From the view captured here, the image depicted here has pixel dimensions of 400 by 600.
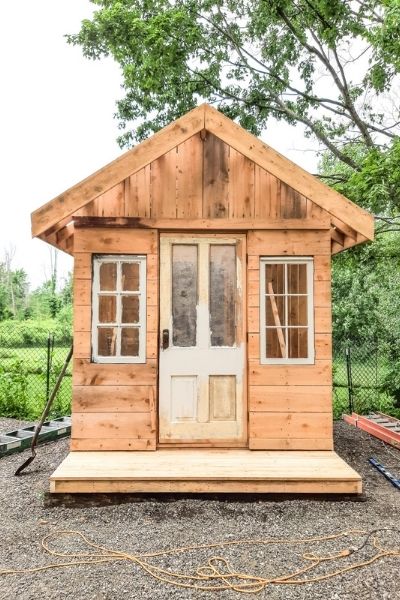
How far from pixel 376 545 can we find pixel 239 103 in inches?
421

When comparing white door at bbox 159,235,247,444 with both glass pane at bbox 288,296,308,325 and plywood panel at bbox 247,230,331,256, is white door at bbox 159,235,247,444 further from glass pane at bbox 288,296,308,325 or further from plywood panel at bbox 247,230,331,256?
glass pane at bbox 288,296,308,325

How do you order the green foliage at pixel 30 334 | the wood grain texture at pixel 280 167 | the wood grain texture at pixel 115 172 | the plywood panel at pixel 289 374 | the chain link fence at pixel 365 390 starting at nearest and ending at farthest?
1. the wood grain texture at pixel 115 172
2. the wood grain texture at pixel 280 167
3. the plywood panel at pixel 289 374
4. the chain link fence at pixel 365 390
5. the green foliage at pixel 30 334

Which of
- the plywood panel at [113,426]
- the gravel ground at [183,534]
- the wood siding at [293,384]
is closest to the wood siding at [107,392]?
the plywood panel at [113,426]

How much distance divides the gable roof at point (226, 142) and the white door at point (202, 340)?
0.87m

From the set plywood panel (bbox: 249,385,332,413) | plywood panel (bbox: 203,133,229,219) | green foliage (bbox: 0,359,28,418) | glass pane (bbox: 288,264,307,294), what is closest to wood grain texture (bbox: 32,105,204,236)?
plywood panel (bbox: 203,133,229,219)

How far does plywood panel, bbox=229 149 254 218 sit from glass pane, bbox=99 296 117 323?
5.51 feet

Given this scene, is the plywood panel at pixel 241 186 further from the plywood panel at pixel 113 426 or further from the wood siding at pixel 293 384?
the plywood panel at pixel 113 426

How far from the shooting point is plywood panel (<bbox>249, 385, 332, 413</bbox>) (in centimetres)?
589

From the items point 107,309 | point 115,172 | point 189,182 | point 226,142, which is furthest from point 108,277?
point 226,142

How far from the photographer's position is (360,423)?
912cm

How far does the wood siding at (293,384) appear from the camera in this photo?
5.88 meters

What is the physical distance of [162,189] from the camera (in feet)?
19.6

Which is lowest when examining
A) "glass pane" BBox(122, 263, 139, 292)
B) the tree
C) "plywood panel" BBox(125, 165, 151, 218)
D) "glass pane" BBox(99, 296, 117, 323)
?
"glass pane" BBox(99, 296, 117, 323)

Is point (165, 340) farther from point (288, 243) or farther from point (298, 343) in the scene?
point (288, 243)
